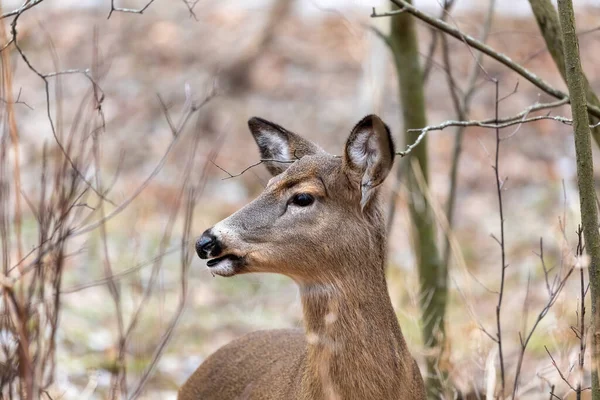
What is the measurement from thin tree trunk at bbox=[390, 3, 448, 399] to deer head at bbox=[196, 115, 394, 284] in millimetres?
1804

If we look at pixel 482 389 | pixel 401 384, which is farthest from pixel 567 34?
pixel 482 389

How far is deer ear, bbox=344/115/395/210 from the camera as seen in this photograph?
357cm

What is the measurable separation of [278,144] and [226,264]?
943 millimetres

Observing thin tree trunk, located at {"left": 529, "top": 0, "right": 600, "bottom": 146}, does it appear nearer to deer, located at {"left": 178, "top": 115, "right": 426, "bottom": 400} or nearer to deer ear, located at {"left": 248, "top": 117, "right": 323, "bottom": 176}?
deer, located at {"left": 178, "top": 115, "right": 426, "bottom": 400}

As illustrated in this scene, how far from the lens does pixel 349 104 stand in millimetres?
13984

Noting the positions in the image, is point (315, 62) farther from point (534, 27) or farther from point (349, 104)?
point (534, 27)

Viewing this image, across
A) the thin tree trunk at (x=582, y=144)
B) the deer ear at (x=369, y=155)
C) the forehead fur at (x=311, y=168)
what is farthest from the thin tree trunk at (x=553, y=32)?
the forehead fur at (x=311, y=168)

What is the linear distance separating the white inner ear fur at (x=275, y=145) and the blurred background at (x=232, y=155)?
130cm

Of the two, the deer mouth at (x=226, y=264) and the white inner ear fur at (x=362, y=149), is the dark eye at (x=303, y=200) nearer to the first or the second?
the white inner ear fur at (x=362, y=149)

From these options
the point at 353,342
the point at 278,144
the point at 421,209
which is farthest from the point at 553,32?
the point at 421,209

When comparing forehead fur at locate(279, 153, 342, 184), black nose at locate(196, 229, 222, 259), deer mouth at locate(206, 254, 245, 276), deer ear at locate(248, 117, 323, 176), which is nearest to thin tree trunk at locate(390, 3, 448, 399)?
deer ear at locate(248, 117, 323, 176)

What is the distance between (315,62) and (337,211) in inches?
457

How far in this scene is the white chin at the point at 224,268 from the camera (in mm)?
3520

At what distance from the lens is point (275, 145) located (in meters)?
4.32
